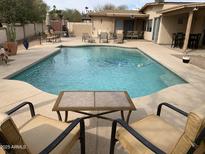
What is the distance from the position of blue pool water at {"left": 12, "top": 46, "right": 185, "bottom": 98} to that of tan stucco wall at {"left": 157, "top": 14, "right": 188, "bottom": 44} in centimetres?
468

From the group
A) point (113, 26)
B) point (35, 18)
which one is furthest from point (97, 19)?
point (35, 18)

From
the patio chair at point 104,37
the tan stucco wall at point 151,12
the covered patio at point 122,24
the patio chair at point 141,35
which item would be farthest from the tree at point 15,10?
the tan stucco wall at point 151,12

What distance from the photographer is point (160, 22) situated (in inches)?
567

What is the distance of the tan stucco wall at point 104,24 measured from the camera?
773 inches

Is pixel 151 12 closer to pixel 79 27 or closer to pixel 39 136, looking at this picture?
pixel 79 27

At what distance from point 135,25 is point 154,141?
19161 mm

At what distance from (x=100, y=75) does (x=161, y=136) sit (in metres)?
5.80

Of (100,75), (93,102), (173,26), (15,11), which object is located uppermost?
(15,11)

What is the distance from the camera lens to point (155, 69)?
834 cm

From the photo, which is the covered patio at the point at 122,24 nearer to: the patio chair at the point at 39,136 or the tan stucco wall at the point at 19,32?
the tan stucco wall at the point at 19,32

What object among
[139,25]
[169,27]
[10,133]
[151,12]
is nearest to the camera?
[10,133]

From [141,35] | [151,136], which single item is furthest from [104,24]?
[151,136]

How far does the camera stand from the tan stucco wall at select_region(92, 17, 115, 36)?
19.6m

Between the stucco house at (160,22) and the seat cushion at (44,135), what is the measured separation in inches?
407
